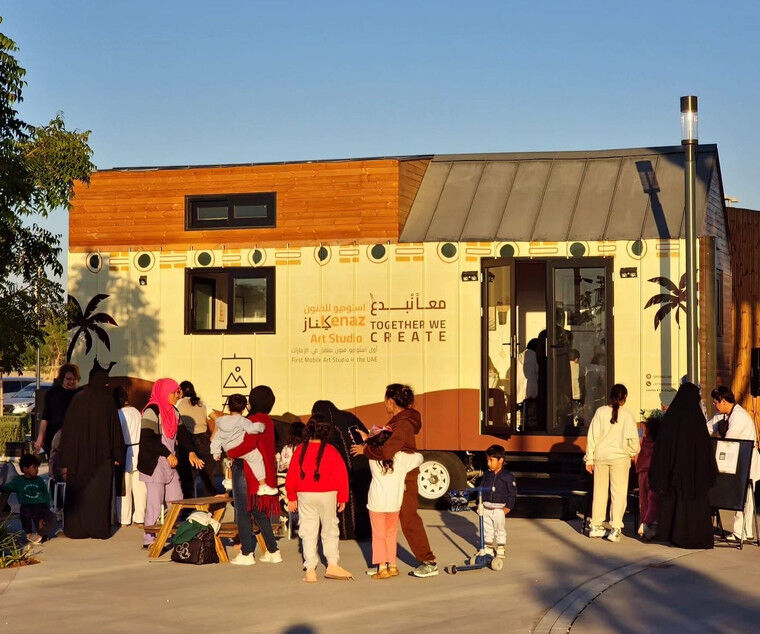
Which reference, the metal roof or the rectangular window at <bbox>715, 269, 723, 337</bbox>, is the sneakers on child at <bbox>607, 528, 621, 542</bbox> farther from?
the metal roof

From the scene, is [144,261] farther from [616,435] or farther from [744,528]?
[744,528]

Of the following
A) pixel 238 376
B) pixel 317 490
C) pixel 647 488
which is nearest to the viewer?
pixel 317 490

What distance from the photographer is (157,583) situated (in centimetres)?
1148

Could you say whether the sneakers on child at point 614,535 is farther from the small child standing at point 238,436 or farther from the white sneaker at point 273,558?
the small child standing at point 238,436

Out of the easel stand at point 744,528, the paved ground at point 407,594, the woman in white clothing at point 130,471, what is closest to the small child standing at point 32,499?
the paved ground at point 407,594

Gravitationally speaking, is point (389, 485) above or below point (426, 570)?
above

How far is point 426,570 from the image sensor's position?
1162 centimetres

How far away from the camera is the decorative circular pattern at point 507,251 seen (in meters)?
16.6

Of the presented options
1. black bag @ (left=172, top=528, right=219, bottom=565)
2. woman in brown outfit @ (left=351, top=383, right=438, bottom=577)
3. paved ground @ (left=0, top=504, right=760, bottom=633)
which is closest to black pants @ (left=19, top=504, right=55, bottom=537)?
paved ground @ (left=0, top=504, right=760, bottom=633)

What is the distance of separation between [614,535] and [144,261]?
7838mm

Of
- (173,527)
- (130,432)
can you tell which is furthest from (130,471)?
(173,527)

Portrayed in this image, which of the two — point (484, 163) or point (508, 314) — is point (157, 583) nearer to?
point (508, 314)

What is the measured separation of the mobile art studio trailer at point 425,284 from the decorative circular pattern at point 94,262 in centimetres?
5

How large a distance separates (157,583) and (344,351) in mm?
6223
